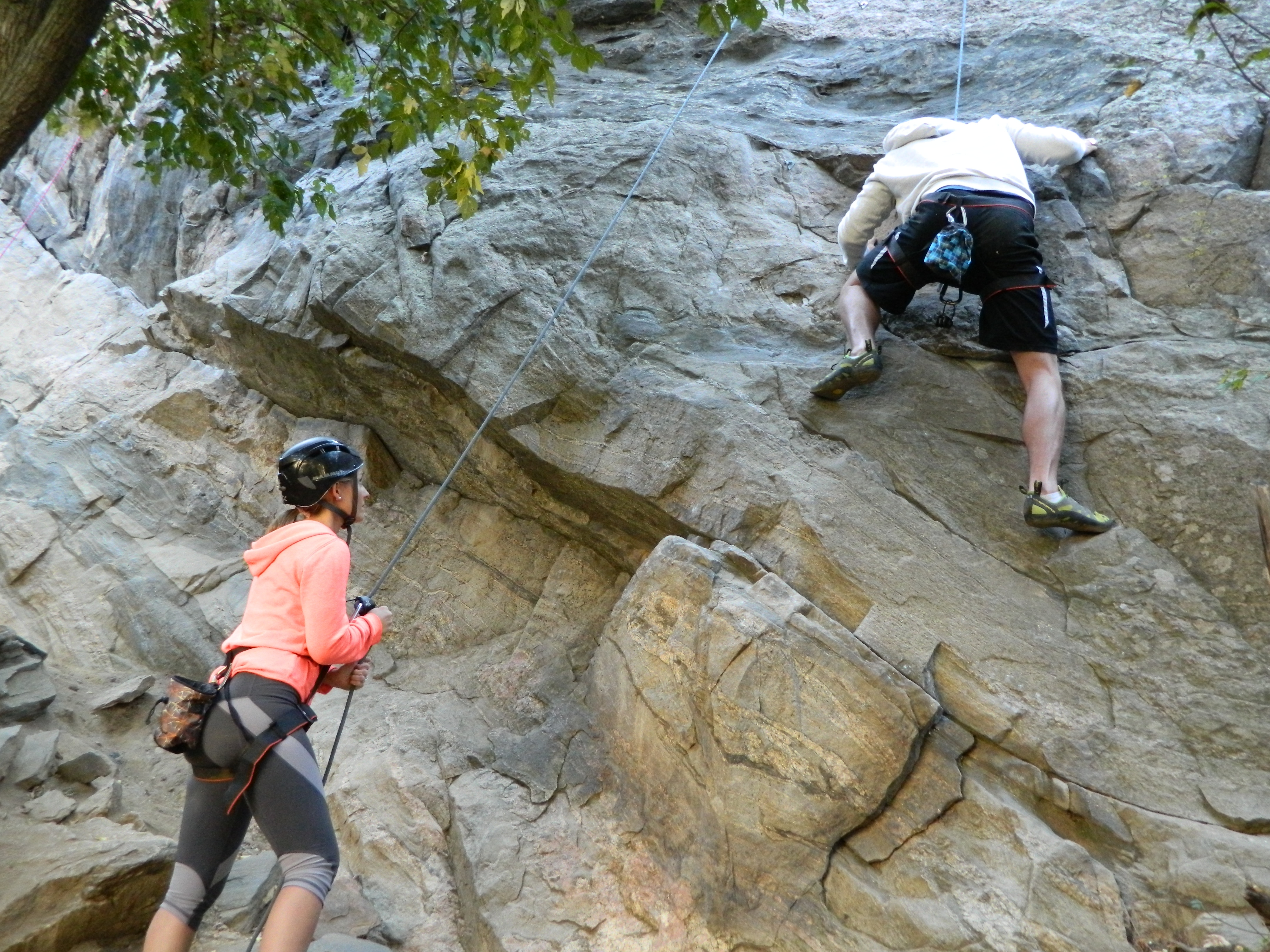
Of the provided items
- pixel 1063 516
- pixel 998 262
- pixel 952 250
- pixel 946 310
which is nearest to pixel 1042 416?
pixel 1063 516

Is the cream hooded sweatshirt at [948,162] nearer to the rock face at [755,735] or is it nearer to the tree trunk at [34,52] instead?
the rock face at [755,735]

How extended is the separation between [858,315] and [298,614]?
10.1 ft

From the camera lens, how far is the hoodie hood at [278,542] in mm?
3289

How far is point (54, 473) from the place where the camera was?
6.46 meters

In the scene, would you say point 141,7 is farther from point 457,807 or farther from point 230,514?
point 457,807

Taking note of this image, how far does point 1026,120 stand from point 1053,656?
3.84 m

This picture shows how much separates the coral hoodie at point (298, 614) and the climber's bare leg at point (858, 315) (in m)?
2.74

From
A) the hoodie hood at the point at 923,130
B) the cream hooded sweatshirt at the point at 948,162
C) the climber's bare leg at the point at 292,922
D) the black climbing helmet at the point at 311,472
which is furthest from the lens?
the hoodie hood at the point at 923,130

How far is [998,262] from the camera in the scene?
4.41 meters

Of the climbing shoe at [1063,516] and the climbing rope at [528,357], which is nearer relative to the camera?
the climbing shoe at [1063,516]

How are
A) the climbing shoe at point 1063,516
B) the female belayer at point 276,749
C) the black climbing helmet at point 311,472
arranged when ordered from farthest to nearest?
the climbing shoe at point 1063,516 → the black climbing helmet at point 311,472 → the female belayer at point 276,749

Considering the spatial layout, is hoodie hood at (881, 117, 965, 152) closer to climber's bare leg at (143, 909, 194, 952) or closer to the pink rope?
climber's bare leg at (143, 909, 194, 952)

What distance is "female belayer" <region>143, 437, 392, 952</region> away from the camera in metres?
2.99

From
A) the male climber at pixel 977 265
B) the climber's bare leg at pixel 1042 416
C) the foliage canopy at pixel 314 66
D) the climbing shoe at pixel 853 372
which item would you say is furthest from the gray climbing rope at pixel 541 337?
the climber's bare leg at pixel 1042 416
